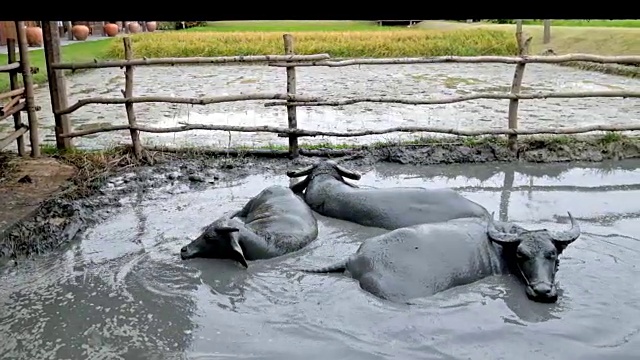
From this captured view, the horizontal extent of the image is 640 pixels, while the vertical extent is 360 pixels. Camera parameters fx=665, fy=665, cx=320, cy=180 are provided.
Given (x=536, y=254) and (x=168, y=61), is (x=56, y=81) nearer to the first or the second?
(x=168, y=61)

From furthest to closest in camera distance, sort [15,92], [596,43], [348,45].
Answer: [348,45] < [596,43] < [15,92]

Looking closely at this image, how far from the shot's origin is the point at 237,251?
4.23 metres

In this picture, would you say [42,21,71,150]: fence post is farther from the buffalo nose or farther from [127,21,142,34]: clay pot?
[127,21,142,34]: clay pot

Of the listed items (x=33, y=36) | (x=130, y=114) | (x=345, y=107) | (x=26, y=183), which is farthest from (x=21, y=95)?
(x=33, y=36)

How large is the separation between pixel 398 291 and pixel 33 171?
4365 mm

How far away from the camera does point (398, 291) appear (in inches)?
149

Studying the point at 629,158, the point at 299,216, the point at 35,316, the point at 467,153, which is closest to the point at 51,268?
the point at 35,316

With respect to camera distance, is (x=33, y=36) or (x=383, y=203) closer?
(x=383, y=203)

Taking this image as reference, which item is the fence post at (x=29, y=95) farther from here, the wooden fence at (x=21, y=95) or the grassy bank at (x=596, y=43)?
the grassy bank at (x=596, y=43)

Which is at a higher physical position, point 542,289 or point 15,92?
point 15,92

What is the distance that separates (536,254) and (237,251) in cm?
184

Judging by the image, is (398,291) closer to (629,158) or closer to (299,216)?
(299,216)

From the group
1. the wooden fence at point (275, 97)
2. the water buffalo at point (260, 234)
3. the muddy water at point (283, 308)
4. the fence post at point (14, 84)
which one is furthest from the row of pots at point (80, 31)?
the muddy water at point (283, 308)

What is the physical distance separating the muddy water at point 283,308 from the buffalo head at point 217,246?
74 millimetres
